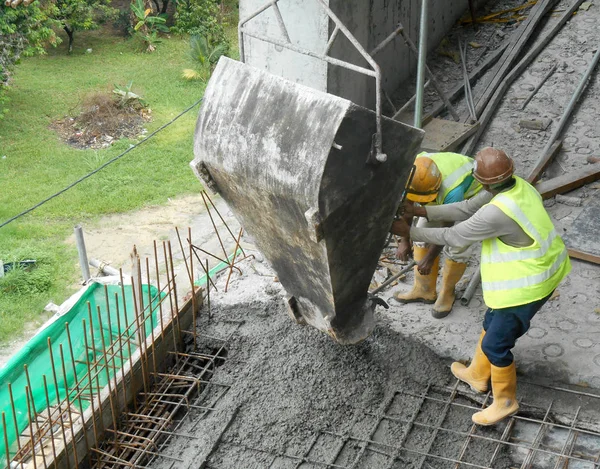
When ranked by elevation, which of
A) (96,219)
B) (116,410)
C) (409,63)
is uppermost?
(409,63)

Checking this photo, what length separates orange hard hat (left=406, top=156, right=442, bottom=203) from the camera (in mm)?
5215

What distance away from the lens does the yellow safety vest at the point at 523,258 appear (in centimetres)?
465

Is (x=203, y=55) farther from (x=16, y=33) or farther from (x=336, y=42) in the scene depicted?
(x=336, y=42)

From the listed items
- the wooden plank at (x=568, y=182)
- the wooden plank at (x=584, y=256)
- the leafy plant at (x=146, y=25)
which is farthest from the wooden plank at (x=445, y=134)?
the leafy plant at (x=146, y=25)

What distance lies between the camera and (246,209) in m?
4.75

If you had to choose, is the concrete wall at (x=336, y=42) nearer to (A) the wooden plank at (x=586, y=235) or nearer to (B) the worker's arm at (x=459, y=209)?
(A) the wooden plank at (x=586, y=235)

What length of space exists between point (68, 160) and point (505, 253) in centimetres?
950

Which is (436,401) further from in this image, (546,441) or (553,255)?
(553,255)

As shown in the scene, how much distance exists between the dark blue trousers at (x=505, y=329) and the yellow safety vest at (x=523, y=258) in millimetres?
81

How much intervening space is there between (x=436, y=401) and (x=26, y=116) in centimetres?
1106

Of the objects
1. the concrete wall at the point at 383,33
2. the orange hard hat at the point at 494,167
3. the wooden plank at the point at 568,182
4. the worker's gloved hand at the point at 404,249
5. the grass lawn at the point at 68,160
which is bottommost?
the grass lawn at the point at 68,160

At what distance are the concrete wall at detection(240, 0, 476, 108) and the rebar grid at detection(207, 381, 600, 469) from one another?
12.5 feet

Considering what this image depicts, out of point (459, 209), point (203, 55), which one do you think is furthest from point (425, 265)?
point (203, 55)

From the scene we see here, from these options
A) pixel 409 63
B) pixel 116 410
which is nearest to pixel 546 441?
pixel 116 410
